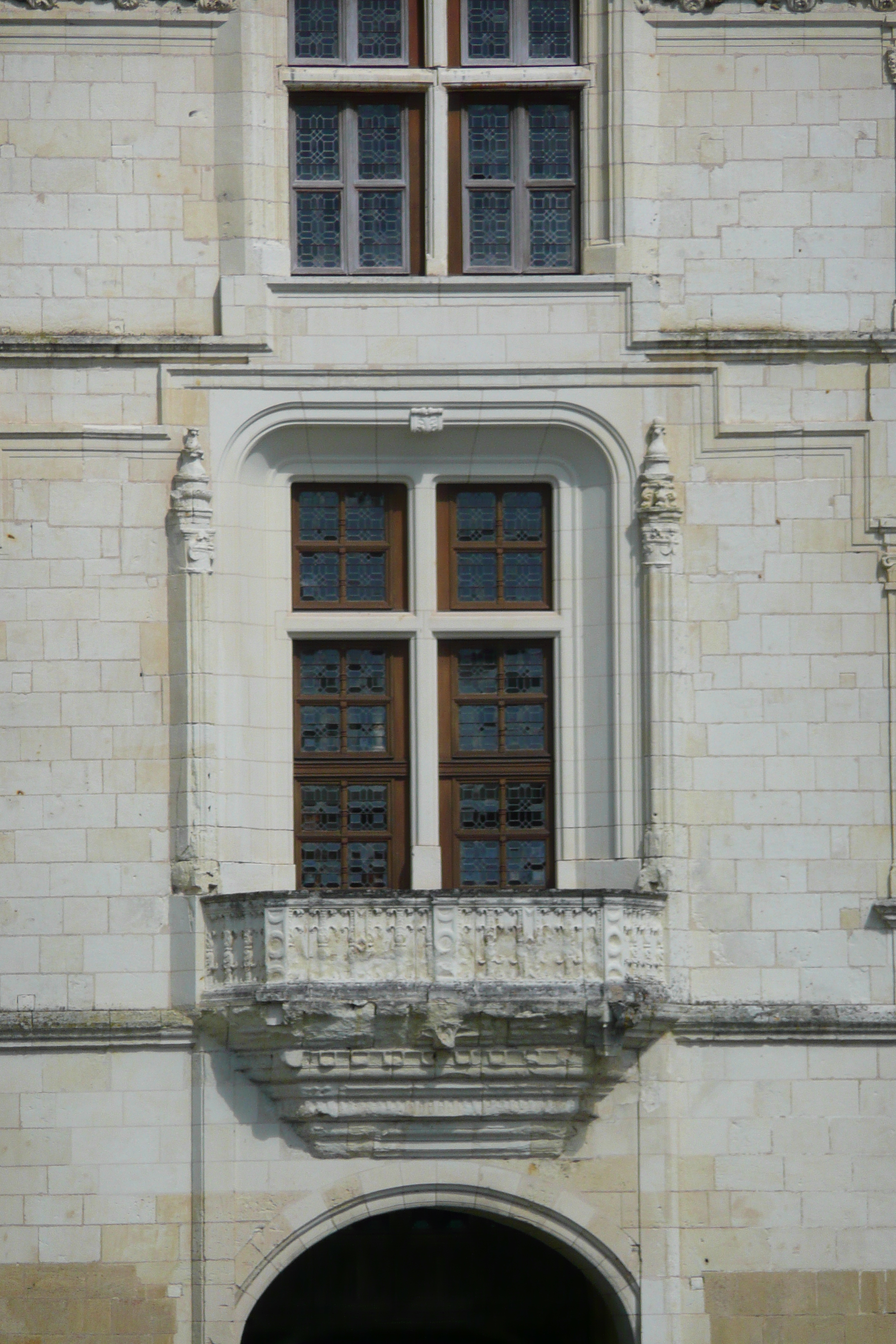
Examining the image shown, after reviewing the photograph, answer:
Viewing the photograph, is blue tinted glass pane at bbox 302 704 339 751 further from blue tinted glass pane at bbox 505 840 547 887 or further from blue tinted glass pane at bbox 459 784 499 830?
blue tinted glass pane at bbox 505 840 547 887

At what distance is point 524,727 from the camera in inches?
827

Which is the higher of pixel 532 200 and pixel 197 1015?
pixel 532 200

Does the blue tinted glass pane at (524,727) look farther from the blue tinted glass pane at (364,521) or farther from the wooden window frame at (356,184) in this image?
the wooden window frame at (356,184)

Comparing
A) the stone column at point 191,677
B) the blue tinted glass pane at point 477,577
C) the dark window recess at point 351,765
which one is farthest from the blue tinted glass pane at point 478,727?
the stone column at point 191,677

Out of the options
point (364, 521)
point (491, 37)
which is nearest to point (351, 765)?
point (364, 521)

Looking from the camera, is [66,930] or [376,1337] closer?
[66,930]

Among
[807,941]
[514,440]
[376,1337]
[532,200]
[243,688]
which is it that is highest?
[532,200]

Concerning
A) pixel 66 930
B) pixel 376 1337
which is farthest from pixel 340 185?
pixel 376 1337

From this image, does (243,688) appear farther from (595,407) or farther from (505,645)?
(595,407)

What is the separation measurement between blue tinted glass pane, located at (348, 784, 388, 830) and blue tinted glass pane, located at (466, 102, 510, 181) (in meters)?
4.87

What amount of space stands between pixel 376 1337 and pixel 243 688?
6.01 m

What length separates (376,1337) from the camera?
22.8 metres

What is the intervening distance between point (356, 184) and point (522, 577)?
131 inches

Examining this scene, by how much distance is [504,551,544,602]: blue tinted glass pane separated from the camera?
21.1m
